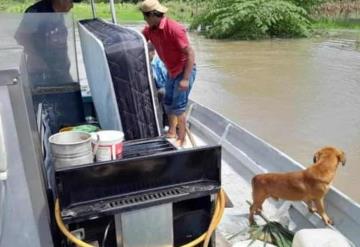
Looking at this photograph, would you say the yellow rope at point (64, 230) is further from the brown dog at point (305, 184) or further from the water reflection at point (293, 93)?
the water reflection at point (293, 93)

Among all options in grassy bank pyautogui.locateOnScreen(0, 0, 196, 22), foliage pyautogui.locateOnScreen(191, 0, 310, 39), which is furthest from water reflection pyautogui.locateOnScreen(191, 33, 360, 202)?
grassy bank pyautogui.locateOnScreen(0, 0, 196, 22)

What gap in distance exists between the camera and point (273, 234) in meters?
2.46

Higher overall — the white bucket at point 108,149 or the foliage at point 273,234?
the white bucket at point 108,149

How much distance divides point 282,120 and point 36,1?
455cm

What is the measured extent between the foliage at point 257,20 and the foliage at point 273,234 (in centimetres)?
1547

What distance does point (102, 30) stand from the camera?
9.37 ft

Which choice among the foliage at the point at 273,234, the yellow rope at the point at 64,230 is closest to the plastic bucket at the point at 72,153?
the yellow rope at the point at 64,230

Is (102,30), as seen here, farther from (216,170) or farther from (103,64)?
(216,170)

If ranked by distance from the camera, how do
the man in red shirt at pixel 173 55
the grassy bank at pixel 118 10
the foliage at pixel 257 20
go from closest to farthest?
the grassy bank at pixel 118 10
the man in red shirt at pixel 173 55
the foliage at pixel 257 20

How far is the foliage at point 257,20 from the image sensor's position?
17562mm

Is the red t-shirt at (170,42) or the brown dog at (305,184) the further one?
the red t-shirt at (170,42)

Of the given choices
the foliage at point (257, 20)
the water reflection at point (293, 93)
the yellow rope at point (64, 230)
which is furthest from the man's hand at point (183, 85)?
the foliage at point (257, 20)

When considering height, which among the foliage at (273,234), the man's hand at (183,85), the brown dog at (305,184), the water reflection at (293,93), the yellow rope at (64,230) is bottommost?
the water reflection at (293,93)

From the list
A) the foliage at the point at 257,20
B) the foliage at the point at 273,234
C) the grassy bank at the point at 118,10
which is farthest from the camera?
the foliage at the point at 257,20
